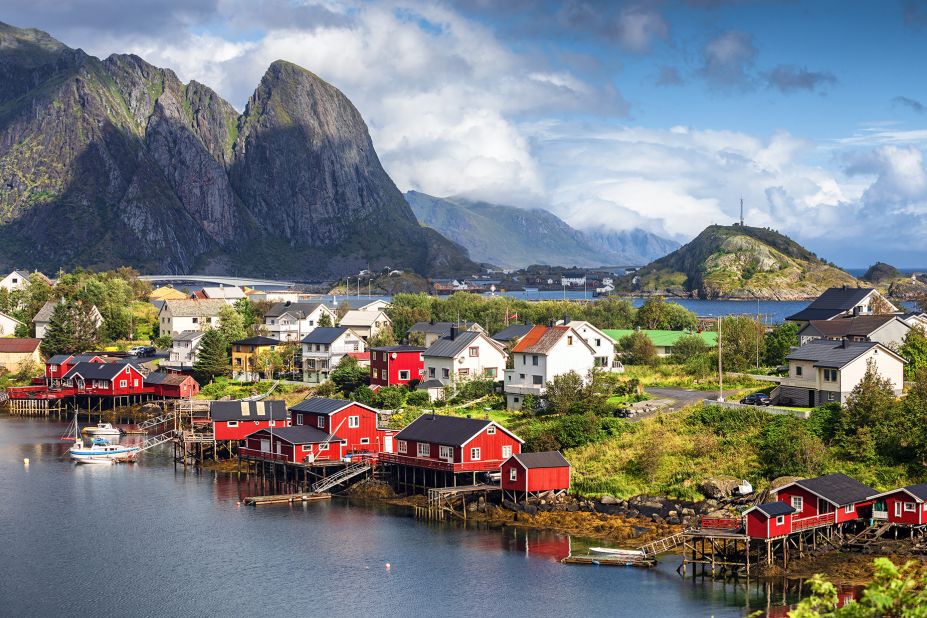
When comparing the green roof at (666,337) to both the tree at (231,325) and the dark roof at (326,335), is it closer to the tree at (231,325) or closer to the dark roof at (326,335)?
the dark roof at (326,335)

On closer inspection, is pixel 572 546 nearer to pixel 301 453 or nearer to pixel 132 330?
pixel 301 453

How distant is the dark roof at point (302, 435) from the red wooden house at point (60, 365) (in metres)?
36.8

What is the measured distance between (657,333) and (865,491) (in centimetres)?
5035

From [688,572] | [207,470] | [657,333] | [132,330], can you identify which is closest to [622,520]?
[688,572]

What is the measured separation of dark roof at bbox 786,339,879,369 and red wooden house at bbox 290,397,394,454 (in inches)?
882

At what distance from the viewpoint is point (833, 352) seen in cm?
5744

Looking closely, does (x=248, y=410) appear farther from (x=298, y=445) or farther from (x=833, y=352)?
(x=833, y=352)

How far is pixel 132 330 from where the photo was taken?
11581 centimetres

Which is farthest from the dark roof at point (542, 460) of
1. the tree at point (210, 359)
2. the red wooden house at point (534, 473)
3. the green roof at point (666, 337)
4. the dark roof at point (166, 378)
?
the tree at point (210, 359)

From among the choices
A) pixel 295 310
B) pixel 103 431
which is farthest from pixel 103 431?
pixel 295 310

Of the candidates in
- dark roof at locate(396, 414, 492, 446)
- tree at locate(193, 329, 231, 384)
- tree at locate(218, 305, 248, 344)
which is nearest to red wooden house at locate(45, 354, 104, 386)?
tree at locate(193, 329, 231, 384)

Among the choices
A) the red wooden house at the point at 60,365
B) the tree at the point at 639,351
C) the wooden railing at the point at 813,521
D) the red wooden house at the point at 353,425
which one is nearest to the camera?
the wooden railing at the point at 813,521

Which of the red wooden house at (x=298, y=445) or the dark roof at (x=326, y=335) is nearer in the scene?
the red wooden house at (x=298, y=445)

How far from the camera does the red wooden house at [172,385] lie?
83.9 meters
